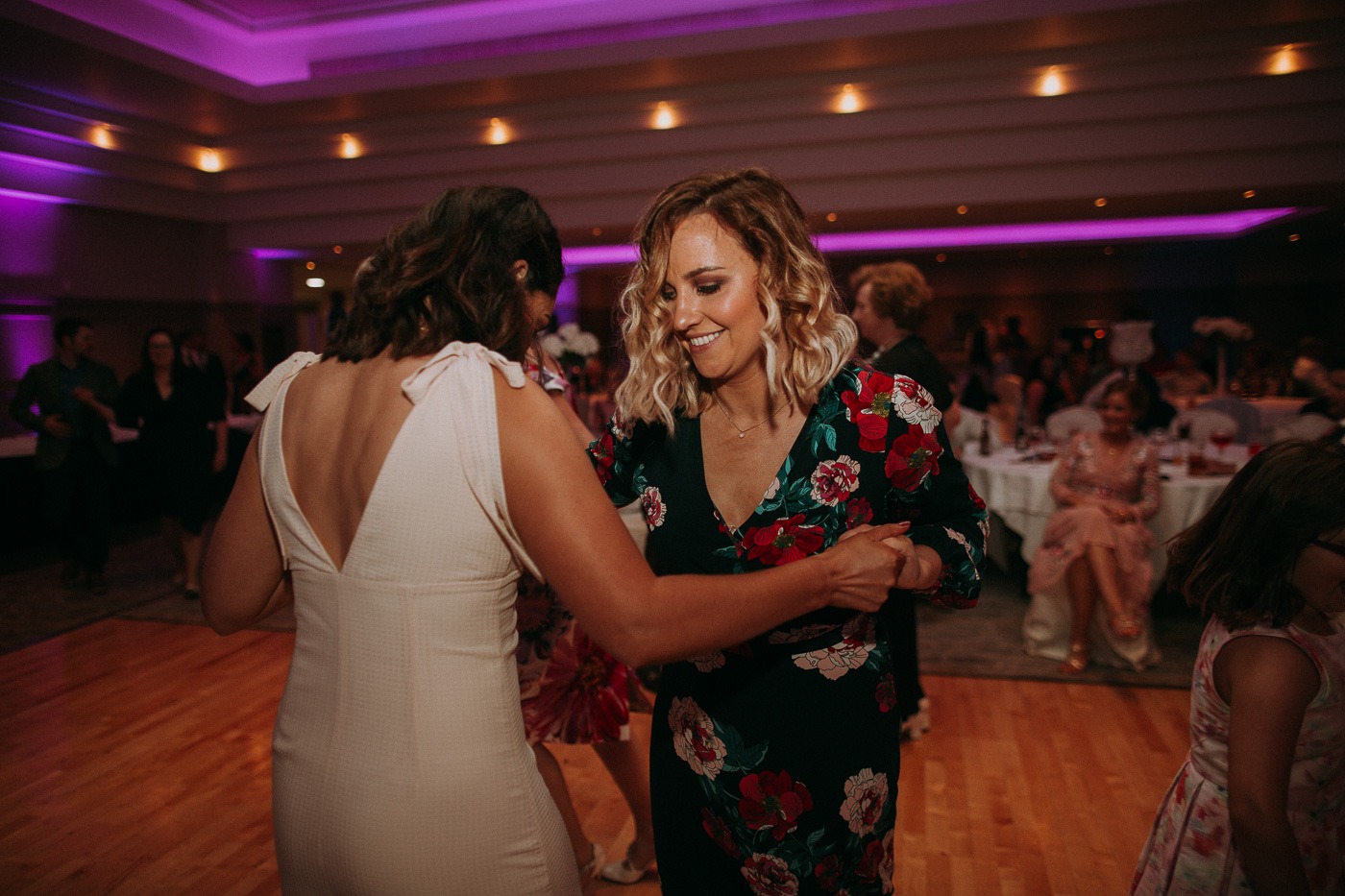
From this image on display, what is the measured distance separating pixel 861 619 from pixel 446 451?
2.37 ft

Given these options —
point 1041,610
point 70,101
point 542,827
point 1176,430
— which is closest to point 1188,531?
point 542,827

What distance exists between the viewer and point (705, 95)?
23.3 feet

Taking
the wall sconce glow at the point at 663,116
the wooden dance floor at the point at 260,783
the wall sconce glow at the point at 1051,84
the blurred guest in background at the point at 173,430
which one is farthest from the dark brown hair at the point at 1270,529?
the wall sconce glow at the point at 663,116

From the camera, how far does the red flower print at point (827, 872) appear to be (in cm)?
130

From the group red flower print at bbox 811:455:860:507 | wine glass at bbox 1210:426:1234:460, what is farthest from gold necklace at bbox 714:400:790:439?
wine glass at bbox 1210:426:1234:460

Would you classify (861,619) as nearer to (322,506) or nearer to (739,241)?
(739,241)

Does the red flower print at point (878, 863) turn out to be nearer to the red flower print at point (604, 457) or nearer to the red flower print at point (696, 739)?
the red flower print at point (696, 739)

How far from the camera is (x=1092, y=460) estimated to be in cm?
439

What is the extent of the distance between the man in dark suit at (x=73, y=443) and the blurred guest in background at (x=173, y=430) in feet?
1.14

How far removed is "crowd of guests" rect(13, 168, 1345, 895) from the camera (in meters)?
1.00

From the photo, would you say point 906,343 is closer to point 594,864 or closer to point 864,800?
point 594,864

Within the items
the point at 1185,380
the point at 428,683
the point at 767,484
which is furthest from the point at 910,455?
the point at 1185,380

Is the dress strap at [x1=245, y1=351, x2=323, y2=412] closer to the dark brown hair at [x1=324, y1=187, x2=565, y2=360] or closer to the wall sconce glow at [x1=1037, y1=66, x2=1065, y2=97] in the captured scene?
the dark brown hair at [x1=324, y1=187, x2=565, y2=360]

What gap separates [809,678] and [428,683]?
59 centimetres
